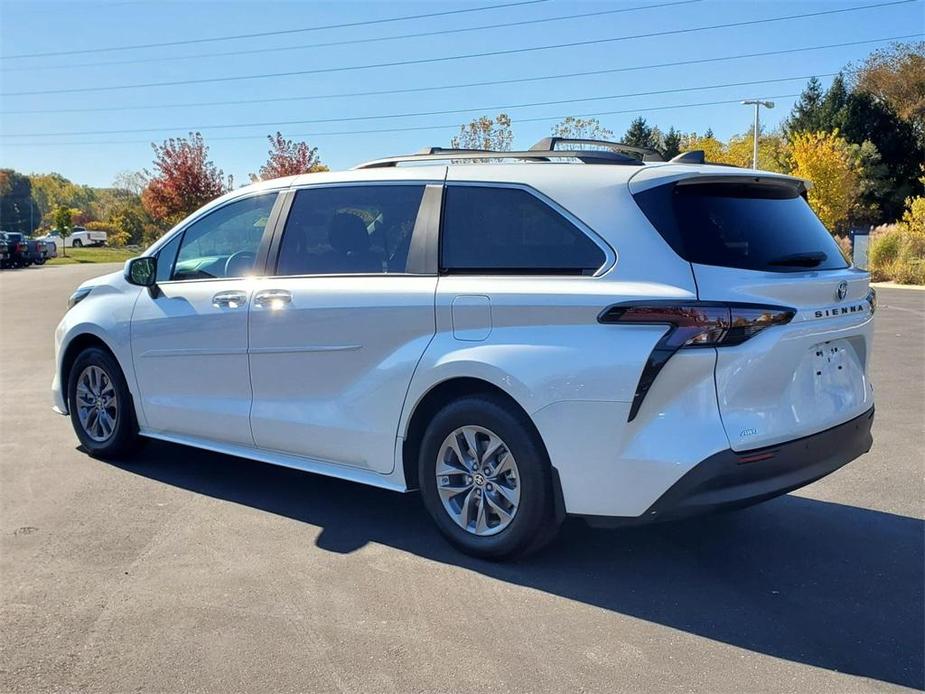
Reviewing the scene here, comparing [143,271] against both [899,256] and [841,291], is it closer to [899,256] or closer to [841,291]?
[841,291]

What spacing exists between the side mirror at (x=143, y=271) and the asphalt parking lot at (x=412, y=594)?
129 cm

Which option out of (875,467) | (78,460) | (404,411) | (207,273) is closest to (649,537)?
(404,411)

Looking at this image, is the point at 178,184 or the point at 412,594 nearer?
the point at 412,594

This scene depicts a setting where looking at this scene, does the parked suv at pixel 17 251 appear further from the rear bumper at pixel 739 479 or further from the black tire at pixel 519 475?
the rear bumper at pixel 739 479

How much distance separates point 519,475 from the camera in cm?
384

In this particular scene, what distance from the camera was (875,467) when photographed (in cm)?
565

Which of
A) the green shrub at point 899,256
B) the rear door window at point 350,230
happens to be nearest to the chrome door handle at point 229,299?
the rear door window at point 350,230

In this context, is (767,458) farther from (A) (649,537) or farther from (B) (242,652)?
(B) (242,652)

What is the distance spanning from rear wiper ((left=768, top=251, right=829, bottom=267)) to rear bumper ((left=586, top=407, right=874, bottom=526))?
0.77 meters

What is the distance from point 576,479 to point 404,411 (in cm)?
100

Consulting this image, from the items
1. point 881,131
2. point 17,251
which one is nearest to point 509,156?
point 17,251

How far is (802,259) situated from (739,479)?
3.66 feet

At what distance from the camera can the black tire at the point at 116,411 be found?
18.7ft

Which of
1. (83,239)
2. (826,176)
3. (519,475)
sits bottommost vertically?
(519,475)
